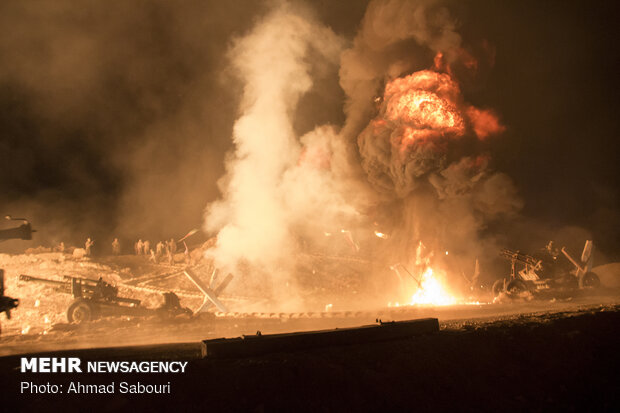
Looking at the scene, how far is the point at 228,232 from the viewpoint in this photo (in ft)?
98.2

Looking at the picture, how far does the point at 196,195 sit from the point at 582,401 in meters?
35.4

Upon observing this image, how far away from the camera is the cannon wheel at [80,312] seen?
1686cm

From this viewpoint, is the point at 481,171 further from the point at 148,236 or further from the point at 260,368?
the point at 148,236

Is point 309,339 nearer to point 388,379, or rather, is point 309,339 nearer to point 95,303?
point 388,379

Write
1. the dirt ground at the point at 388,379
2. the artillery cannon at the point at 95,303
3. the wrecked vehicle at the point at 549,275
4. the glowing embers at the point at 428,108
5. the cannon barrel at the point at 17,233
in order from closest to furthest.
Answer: the dirt ground at the point at 388,379
the cannon barrel at the point at 17,233
the artillery cannon at the point at 95,303
the wrecked vehicle at the point at 549,275
the glowing embers at the point at 428,108

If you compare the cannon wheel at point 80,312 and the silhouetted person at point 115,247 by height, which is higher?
the silhouetted person at point 115,247

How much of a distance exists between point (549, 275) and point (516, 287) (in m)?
2.26

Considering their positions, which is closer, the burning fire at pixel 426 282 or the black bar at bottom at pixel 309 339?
the black bar at bottom at pixel 309 339

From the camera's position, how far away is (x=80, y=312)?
17.0 meters

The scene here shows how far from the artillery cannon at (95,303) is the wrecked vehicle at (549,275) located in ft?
59.6

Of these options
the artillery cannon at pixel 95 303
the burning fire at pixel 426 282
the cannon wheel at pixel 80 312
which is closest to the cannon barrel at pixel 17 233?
the artillery cannon at pixel 95 303

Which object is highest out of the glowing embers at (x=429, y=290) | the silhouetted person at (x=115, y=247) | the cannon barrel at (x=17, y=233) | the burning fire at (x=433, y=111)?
the burning fire at (x=433, y=111)

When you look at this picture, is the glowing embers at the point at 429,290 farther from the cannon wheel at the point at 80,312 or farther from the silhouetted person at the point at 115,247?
the silhouetted person at the point at 115,247

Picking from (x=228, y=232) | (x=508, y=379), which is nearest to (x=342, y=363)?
(x=508, y=379)
